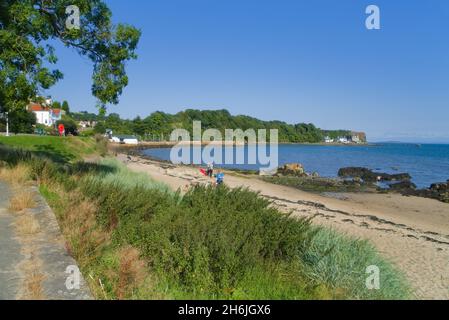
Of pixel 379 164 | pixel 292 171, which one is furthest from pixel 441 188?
pixel 379 164

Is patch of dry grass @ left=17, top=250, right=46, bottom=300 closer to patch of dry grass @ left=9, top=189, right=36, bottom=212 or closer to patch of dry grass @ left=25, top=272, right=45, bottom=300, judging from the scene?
patch of dry grass @ left=25, top=272, right=45, bottom=300

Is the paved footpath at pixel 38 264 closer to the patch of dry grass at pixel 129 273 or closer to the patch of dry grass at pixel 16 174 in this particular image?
the patch of dry grass at pixel 129 273

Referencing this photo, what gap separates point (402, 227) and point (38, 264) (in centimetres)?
1568

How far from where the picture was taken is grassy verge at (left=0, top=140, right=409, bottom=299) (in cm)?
475

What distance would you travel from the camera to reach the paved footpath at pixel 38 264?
367 cm

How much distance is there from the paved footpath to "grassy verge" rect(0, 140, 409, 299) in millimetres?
289

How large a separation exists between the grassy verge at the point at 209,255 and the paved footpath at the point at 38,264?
29cm

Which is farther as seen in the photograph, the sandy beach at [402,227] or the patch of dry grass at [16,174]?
the patch of dry grass at [16,174]

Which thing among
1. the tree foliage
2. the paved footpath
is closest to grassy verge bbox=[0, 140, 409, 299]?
the paved footpath

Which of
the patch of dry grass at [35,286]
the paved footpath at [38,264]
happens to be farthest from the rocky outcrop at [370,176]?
the patch of dry grass at [35,286]

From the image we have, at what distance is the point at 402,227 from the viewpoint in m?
16.3

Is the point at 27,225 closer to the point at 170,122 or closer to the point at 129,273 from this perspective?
the point at 129,273

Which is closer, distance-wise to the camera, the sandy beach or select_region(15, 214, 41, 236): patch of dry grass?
select_region(15, 214, 41, 236): patch of dry grass

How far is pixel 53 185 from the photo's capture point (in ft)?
33.4
